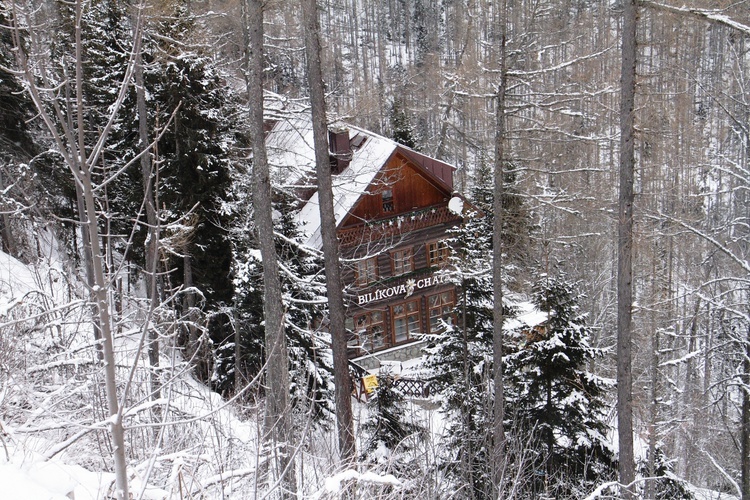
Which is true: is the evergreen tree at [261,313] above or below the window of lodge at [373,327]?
above

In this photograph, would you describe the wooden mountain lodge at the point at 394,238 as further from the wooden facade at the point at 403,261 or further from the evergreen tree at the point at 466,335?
the evergreen tree at the point at 466,335

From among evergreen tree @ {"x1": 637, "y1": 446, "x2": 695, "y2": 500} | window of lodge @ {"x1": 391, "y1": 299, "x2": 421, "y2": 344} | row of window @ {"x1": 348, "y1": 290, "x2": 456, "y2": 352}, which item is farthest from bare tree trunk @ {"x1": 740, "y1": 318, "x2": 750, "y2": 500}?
window of lodge @ {"x1": 391, "y1": 299, "x2": 421, "y2": 344}

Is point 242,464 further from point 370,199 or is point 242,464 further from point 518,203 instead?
Answer: point 518,203

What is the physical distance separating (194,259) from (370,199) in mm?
7848

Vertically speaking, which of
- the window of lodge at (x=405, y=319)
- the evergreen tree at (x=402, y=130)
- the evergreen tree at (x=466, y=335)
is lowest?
the window of lodge at (x=405, y=319)

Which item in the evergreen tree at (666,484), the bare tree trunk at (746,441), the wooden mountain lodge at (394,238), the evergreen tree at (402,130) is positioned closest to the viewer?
the evergreen tree at (666,484)

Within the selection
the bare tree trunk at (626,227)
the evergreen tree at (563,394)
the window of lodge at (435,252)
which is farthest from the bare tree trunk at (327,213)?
the window of lodge at (435,252)

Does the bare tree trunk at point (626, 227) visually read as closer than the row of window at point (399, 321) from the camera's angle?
Yes

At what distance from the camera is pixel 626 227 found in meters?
9.26

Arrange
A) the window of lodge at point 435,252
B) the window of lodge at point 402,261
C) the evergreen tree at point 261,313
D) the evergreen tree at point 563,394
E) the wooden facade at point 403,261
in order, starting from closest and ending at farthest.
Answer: the evergreen tree at point 563,394
the evergreen tree at point 261,313
the wooden facade at point 403,261
the window of lodge at point 402,261
the window of lodge at point 435,252

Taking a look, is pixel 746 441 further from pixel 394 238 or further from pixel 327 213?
pixel 394 238

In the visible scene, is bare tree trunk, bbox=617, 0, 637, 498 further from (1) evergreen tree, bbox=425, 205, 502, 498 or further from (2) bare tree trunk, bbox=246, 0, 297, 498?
(2) bare tree trunk, bbox=246, 0, 297, 498

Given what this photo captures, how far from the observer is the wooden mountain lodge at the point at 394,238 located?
2267 centimetres

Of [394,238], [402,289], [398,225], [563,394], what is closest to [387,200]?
[398,225]
